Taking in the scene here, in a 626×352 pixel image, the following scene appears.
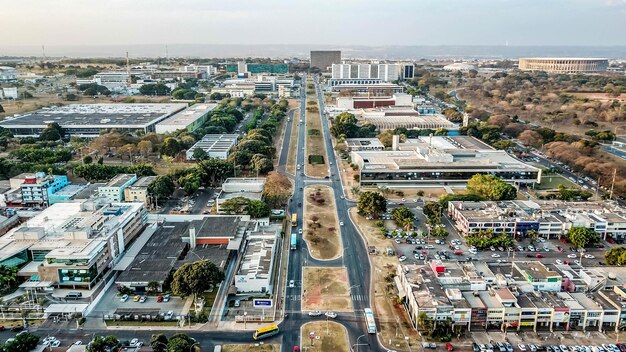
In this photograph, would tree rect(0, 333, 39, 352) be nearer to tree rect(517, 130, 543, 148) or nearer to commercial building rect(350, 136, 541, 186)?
commercial building rect(350, 136, 541, 186)

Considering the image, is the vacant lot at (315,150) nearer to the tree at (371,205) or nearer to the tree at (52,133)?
the tree at (371,205)

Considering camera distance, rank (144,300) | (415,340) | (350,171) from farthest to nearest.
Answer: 1. (350,171)
2. (144,300)
3. (415,340)

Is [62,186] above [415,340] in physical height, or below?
above

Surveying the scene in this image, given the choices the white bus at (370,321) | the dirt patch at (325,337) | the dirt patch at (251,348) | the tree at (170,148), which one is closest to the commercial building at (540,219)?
the white bus at (370,321)

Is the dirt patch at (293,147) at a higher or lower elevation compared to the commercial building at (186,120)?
lower

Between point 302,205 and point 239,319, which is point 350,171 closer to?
point 302,205

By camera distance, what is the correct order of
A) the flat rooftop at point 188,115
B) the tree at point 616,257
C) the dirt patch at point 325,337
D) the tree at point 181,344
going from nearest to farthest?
1. the tree at point 181,344
2. the dirt patch at point 325,337
3. the tree at point 616,257
4. the flat rooftop at point 188,115

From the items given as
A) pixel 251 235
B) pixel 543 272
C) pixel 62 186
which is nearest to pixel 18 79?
pixel 62 186
